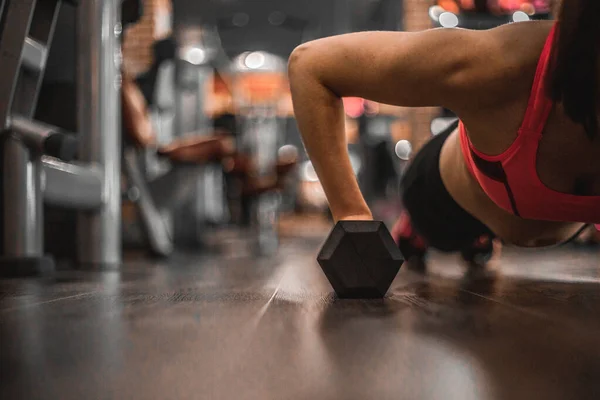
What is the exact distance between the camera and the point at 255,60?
30.5 ft

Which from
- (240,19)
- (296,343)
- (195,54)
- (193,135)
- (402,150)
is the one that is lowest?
(296,343)

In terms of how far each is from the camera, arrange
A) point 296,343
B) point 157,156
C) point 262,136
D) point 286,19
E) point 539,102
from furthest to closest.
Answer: point 286,19, point 262,136, point 157,156, point 539,102, point 296,343

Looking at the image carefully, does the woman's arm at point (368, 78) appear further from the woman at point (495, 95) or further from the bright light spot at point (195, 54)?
the bright light spot at point (195, 54)

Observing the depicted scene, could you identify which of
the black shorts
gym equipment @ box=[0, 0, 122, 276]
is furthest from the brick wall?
the black shorts

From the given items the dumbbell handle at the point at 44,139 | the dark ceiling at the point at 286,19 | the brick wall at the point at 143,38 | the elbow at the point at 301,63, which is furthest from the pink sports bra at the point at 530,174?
the dark ceiling at the point at 286,19

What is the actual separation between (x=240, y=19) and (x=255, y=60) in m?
1.50

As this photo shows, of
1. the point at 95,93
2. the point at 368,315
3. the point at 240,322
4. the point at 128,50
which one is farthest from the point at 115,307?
the point at 128,50

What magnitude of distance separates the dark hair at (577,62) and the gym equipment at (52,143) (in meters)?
1.05

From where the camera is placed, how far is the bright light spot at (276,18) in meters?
7.62

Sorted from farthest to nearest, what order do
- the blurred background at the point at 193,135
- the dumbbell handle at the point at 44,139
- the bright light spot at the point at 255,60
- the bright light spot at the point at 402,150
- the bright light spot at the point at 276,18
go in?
the bright light spot at the point at 255,60
the bright light spot at the point at 276,18
the bright light spot at the point at 402,150
the blurred background at the point at 193,135
the dumbbell handle at the point at 44,139

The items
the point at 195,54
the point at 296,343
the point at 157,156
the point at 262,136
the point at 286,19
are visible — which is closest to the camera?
the point at 296,343

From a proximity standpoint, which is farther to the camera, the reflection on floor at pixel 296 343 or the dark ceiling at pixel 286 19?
the dark ceiling at pixel 286 19

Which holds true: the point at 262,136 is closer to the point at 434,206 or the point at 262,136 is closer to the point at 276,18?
the point at 276,18

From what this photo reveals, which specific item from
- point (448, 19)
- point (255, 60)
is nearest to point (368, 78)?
point (448, 19)
